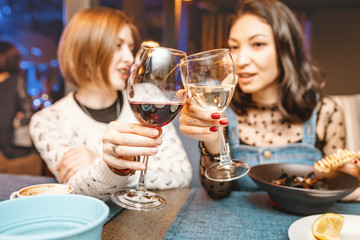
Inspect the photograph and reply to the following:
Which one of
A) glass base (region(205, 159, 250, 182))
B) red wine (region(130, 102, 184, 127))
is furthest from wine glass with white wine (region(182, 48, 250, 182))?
red wine (region(130, 102, 184, 127))

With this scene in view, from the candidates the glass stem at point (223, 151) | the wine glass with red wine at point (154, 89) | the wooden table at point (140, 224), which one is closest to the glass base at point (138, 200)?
the wine glass with red wine at point (154, 89)

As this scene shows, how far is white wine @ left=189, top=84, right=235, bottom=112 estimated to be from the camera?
2.44 ft

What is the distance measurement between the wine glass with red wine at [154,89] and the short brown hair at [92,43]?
0.90 meters

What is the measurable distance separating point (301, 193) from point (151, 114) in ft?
1.58

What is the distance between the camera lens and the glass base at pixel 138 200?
0.62 metres

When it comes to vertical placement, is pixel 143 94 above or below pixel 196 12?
below

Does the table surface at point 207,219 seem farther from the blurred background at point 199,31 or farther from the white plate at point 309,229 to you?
the blurred background at point 199,31

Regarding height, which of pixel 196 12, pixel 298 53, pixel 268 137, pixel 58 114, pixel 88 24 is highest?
pixel 196 12

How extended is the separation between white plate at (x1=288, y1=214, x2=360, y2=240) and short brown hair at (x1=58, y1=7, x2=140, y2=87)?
45.5 inches

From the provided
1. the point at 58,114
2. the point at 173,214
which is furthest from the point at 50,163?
the point at 173,214

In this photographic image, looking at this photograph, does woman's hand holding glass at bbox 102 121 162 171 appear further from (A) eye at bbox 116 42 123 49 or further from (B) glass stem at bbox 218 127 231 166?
(A) eye at bbox 116 42 123 49

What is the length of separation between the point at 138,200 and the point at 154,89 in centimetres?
26

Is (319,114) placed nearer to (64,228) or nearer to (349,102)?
(349,102)

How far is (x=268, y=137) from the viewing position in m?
1.52
